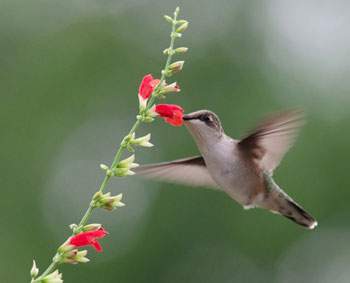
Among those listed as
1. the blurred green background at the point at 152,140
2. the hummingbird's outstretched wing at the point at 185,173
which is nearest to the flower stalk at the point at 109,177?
the hummingbird's outstretched wing at the point at 185,173

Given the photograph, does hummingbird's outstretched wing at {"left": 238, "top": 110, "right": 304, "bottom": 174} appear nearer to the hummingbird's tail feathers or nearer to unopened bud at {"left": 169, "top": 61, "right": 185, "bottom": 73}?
the hummingbird's tail feathers

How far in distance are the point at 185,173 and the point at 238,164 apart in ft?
1.85

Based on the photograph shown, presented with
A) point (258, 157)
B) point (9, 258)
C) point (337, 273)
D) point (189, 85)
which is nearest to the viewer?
point (258, 157)

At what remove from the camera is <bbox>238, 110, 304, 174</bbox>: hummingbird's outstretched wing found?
4.15 m

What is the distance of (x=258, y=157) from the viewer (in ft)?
16.5

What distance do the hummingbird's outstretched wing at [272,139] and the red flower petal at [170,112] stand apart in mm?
828

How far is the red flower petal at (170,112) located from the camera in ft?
11.5

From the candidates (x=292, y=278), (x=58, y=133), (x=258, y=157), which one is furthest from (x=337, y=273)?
(x=58, y=133)

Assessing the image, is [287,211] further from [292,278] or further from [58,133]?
[58,133]

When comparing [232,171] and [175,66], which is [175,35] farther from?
[232,171]

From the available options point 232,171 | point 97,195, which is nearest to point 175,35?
point 97,195

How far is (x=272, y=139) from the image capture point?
4594 millimetres

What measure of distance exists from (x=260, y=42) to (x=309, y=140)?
118 inches

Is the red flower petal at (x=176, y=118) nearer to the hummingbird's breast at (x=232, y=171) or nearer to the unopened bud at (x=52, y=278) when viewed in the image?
the hummingbird's breast at (x=232, y=171)
